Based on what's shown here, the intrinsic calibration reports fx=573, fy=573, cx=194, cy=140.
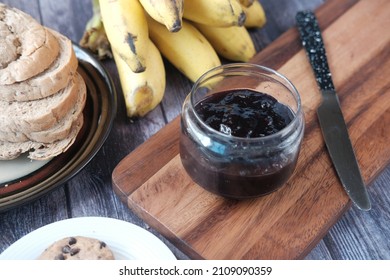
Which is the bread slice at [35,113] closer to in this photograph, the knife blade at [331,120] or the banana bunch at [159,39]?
the banana bunch at [159,39]

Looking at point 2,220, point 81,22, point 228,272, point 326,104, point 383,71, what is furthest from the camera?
point 81,22

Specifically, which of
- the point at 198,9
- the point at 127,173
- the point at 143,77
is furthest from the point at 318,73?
the point at 127,173

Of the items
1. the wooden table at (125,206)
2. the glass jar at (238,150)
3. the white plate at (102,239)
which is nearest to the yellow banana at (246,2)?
the wooden table at (125,206)

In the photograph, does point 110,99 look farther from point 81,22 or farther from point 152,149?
point 81,22

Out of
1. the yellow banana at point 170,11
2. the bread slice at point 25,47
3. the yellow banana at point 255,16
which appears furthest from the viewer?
the yellow banana at point 255,16

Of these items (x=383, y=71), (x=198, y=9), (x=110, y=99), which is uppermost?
(x=198, y=9)

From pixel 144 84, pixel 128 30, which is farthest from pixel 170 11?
pixel 144 84

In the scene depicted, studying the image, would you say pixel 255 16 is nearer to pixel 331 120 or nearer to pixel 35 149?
pixel 331 120
